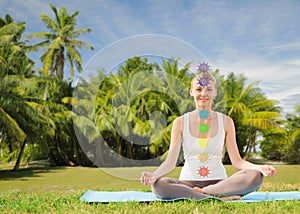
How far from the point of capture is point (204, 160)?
3791 mm

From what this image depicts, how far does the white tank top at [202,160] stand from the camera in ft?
12.5

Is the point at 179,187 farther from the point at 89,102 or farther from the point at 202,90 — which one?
the point at 89,102

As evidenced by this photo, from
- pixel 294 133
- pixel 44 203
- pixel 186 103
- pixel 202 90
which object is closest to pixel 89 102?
pixel 186 103

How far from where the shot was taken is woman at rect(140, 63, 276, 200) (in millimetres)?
3701

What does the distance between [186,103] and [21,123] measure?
10908 millimetres

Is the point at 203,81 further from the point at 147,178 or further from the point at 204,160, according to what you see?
the point at 147,178

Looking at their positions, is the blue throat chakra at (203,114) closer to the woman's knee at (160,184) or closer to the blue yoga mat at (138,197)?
the woman's knee at (160,184)

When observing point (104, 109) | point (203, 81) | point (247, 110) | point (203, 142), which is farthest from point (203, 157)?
point (247, 110)

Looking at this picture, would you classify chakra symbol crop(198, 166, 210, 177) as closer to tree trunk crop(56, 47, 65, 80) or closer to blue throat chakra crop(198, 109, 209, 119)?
blue throat chakra crop(198, 109, 209, 119)

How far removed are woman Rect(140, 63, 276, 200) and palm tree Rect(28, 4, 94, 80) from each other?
68.9 ft

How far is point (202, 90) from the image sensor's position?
12.8ft

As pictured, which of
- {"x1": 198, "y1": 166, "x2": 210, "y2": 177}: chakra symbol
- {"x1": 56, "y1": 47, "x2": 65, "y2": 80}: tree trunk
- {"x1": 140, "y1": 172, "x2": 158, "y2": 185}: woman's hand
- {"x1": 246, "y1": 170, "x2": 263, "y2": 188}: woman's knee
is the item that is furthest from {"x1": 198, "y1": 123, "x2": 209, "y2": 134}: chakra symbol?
{"x1": 56, "y1": 47, "x2": 65, "y2": 80}: tree trunk

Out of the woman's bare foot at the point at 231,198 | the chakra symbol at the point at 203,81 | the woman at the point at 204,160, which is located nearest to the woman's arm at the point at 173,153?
the woman at the point at 204,160

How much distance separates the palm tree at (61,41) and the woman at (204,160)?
21.0 metres
